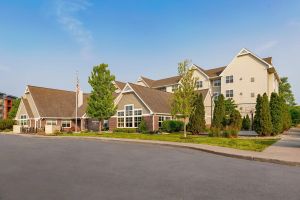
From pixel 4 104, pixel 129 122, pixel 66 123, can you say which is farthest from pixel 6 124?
pixel 4 104

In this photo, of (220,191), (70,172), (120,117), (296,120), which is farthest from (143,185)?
(296,120)

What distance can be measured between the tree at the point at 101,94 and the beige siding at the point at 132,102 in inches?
77.6

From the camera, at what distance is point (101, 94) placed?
33.9 meters

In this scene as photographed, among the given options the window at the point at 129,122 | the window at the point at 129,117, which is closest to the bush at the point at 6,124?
the window at the point at 129,117

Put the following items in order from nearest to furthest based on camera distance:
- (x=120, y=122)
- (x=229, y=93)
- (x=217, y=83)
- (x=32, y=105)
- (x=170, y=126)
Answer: (x=170, y=126)
(x=120, y=122)
(x=32, y=105)
(x=229, y=93)
(x=217, y=83)

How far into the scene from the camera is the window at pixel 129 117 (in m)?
34.5

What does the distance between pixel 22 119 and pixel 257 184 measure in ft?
163

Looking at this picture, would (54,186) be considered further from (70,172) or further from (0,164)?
(0,164)

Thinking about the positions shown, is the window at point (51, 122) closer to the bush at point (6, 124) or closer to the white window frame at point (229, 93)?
the bush at point (6, 124)

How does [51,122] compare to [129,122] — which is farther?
[51,122]

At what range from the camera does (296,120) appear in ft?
197

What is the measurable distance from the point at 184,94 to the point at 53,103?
33.3 m

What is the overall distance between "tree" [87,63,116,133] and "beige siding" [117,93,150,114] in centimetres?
197

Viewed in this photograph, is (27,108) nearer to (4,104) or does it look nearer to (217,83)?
(217,83)
